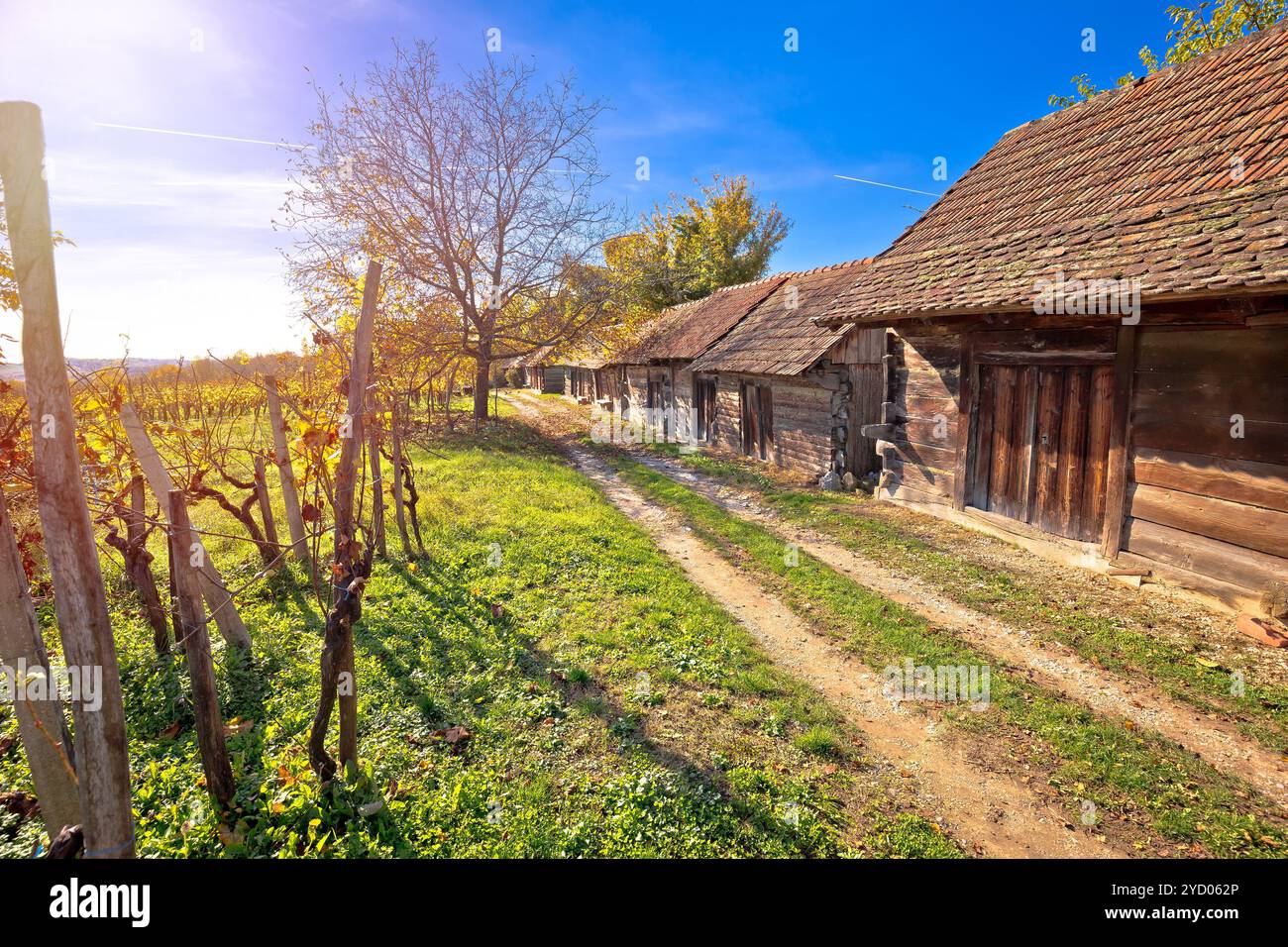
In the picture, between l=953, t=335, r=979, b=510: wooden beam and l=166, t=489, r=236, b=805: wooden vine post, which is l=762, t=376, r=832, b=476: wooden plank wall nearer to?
l=953, t=335, r=979, b=510: wooden beam

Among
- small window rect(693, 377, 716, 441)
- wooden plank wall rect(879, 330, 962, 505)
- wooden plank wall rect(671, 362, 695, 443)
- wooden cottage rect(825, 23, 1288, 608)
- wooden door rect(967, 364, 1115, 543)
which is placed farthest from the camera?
wooden plank wall rect(671, 362, 695, 443)

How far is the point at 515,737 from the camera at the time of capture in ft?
13.8

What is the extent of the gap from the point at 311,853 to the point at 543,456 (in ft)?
45.7

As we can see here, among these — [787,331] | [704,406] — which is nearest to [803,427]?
[787,331]

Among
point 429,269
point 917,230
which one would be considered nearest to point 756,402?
point 917,230

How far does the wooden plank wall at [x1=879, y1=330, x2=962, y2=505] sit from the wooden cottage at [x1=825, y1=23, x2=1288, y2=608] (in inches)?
1.4

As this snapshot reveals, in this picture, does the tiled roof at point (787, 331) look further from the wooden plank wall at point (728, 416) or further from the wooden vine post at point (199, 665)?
the wooden vine post at point (199, 665)

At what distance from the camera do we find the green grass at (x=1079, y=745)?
3.38 metres

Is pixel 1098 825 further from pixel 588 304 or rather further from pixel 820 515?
pixel 588 304

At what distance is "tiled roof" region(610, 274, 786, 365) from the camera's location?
773 inches


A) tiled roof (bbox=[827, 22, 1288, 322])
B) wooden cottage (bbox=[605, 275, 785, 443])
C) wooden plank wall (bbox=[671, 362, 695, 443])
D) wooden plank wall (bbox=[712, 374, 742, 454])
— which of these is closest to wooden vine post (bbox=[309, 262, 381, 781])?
tiled roof (bbox=[827, 22, 1288, 322])

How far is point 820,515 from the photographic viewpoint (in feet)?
33.0
